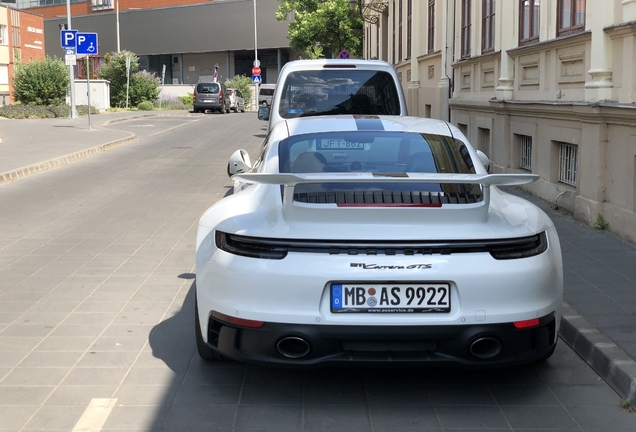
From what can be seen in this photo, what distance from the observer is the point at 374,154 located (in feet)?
16.7

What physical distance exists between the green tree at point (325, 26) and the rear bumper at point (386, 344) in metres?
40.1

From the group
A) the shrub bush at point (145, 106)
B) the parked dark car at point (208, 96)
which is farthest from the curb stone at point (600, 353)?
the shrub bush at point (145, 106)

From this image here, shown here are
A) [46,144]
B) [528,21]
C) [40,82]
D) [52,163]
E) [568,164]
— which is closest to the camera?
[568,164]

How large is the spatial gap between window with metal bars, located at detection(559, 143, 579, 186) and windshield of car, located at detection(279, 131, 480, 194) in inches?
216

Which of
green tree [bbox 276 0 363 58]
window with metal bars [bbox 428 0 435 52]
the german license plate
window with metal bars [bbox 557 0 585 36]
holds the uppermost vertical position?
green tree [bbox 276 0 363 58]

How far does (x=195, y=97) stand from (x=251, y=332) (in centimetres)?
4824

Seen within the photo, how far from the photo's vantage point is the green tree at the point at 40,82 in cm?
4141

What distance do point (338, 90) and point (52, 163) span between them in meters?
8.87

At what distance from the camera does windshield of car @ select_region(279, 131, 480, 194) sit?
4.99m

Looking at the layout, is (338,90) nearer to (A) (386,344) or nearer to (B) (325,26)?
(A) (386,344)

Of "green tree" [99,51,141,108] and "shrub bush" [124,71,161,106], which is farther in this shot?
"green tree" [99,51,141,108]

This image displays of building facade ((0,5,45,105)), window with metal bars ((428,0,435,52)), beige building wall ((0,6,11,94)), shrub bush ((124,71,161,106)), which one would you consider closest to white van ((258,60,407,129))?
window with metal bars ((428,0,435,52))

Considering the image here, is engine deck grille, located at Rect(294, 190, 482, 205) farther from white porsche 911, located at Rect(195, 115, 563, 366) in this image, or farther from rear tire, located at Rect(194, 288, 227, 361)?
rear tire, located at Rect(194, 288, 227, 361)

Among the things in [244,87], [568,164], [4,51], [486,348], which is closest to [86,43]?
[568,164]
